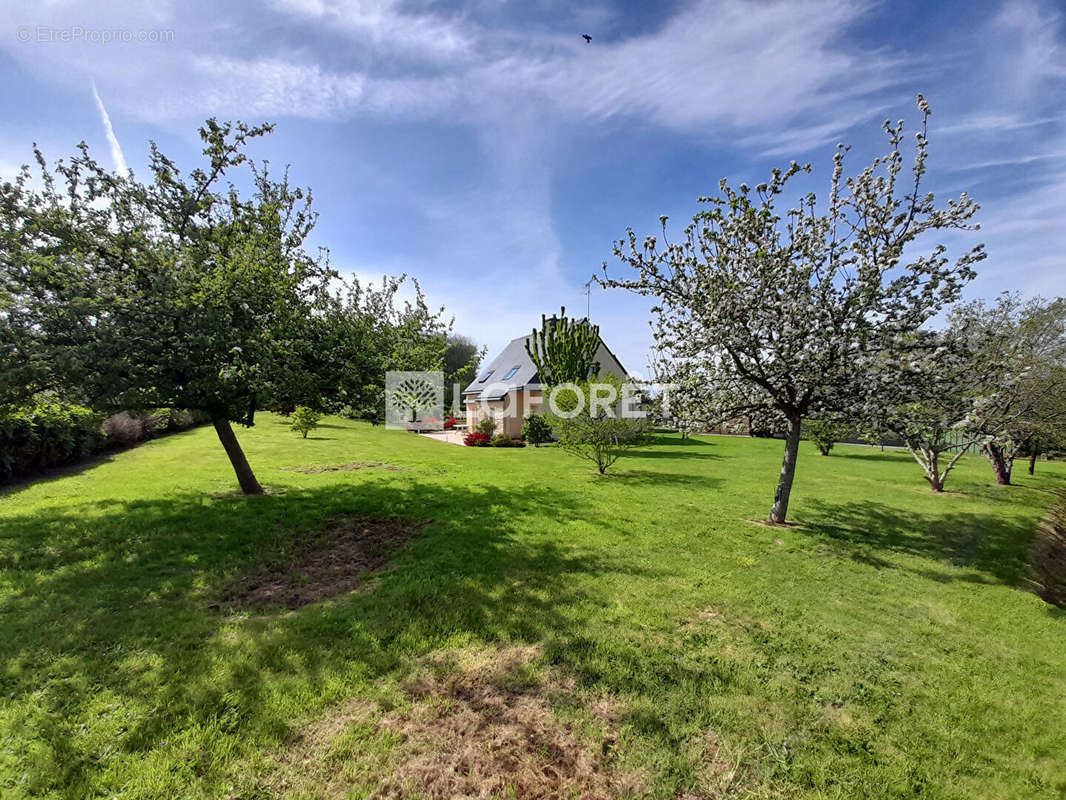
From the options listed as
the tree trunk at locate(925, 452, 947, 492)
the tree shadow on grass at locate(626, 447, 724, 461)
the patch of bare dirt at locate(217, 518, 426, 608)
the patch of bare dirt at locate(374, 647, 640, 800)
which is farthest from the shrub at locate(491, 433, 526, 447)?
the patch of bare dirt at locate(374, 647, 640, 800)

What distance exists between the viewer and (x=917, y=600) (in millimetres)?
5863

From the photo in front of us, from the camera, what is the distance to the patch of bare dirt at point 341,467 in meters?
13.1

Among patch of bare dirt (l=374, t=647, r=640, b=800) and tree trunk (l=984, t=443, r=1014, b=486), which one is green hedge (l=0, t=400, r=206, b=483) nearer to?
patch of bare dirt (l=374, t=647, r=640, b=800)

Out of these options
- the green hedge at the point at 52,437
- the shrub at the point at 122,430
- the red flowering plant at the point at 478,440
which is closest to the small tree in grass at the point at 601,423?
the red flowering plant at the point at 478,440

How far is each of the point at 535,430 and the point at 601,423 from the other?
37.7 ft

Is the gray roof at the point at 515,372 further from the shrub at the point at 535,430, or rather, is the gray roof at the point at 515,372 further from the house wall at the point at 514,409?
the shrub at the point at 535,430

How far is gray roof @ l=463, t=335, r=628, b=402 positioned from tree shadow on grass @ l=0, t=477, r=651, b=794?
67.2 feet

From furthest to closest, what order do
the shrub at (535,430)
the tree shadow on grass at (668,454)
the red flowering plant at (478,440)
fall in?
1. the shrub at (535,430)
2. the red flowering plant at (478,440)
3. the tree shadow on grass at (668,454)

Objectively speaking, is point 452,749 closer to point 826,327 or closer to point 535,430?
point 826,327

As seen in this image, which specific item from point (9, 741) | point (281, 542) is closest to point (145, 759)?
point (9, 741)

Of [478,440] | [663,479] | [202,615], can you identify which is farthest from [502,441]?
[202,615]

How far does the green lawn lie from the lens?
2922mm

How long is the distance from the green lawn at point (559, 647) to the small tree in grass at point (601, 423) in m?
5.61

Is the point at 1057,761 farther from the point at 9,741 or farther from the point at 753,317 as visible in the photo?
the point at 9,741
